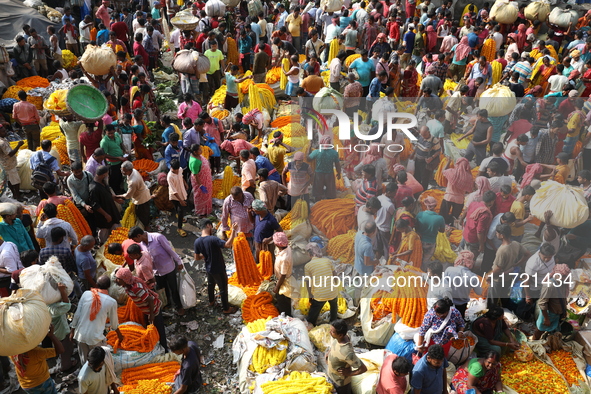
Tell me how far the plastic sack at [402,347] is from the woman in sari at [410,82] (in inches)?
259

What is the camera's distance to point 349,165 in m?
9.87

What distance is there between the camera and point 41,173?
26.0 ft

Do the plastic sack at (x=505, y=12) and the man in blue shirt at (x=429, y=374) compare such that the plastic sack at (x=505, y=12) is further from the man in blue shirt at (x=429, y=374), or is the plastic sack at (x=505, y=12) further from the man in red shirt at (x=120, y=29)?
the man in blue shirt at (x=429, y=374)

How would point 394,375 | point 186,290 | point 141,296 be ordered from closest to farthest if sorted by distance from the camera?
point 394,375, point 141,296, point 186,290

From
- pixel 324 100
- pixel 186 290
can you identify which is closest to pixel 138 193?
pixel 186 290

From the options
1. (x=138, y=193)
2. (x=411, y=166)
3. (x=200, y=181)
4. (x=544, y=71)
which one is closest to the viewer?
(x=138, y=193)

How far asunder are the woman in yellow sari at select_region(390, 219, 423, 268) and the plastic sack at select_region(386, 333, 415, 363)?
1.24m

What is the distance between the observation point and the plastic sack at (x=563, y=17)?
1462 cm

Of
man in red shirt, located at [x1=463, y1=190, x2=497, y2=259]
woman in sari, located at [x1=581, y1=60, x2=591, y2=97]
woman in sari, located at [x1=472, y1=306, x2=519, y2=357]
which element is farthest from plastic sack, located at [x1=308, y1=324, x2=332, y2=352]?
woman in sari, located at [x1=581, y1=60, x2=591, y2=97]

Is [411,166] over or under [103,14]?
under

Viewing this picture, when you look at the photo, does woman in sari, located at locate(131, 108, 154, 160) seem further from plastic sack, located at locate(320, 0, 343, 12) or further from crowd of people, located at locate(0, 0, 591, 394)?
plastic sack, located at locate(320, 0, 343, 12)

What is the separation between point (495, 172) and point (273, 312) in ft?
12.3

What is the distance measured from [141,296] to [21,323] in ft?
4.23

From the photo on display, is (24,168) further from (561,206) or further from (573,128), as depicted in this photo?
(573,128)
